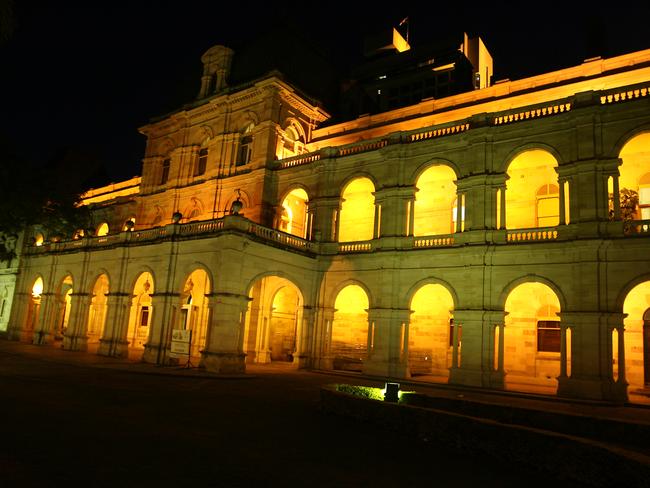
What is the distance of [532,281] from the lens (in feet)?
71.2

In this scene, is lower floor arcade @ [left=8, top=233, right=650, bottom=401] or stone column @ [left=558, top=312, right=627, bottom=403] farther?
lower floor arcade @ [left=8, top=233, right=650, bottom=401]

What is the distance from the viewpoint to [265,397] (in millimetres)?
15602

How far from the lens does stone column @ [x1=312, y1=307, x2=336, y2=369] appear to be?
26531 millimetres

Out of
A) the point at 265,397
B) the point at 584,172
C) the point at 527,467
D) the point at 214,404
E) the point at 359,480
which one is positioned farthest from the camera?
the point at 584,172

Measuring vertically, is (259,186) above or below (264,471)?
above

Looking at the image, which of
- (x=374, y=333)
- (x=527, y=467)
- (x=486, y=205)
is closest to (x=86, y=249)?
(x=374, y=333)

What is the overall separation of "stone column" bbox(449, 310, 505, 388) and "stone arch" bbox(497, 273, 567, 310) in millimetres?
624

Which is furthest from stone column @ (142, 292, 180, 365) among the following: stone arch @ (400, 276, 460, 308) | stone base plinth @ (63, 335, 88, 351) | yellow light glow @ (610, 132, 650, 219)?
yellow light glow @ (610, 132, 650, 219)

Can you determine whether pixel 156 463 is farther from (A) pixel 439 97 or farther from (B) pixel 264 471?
(A) pixel 439 97

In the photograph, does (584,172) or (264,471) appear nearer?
(264,471)

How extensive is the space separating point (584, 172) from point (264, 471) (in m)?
19.0

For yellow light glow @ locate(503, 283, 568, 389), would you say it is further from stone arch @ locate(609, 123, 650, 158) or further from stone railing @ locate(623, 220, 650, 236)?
stone arch @ locate(609, 123, 650, 158)

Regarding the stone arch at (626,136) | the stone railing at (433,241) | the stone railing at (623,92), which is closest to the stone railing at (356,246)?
the stone railing at (433,241)

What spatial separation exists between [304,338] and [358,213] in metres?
8.49
